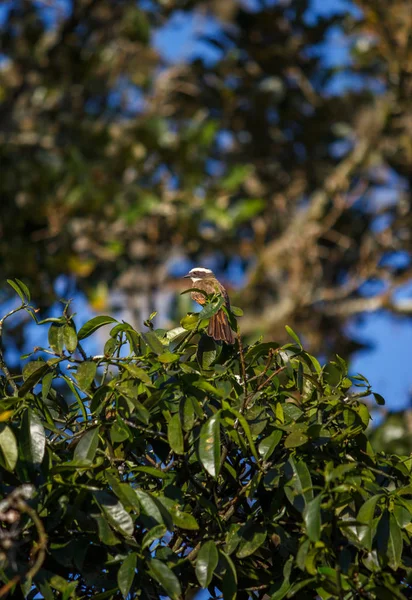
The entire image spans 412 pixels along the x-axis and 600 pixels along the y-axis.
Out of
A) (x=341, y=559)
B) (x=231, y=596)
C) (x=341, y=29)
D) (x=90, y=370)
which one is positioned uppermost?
(x=341, y=29)

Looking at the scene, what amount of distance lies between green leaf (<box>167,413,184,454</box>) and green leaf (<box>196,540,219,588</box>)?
Answer: 0.23 metres

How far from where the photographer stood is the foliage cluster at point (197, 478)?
2.14 metres

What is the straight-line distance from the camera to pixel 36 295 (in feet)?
21.4

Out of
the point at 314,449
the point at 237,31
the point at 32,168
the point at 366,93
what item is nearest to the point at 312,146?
the point at 366,93

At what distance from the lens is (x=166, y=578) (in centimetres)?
206

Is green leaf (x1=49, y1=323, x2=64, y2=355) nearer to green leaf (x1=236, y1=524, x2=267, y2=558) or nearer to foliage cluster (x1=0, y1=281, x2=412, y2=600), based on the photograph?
foliage cluster (x1=0, y1=281, x2=412, y2=600)

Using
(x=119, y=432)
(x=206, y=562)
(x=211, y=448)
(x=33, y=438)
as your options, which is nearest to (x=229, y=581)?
(x=206, y=562)

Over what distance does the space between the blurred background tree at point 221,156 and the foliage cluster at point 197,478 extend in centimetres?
453

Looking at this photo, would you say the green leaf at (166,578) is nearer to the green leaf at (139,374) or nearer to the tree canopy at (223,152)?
the green leaf at (139,374)

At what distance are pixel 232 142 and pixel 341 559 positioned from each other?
7.60 meters

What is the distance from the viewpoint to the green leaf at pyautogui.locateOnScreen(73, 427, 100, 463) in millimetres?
2180

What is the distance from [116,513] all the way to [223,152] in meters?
7.28

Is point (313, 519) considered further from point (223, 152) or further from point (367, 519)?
point (223, 152)

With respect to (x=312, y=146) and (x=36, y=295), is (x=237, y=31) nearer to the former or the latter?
(x=312, y=146)
